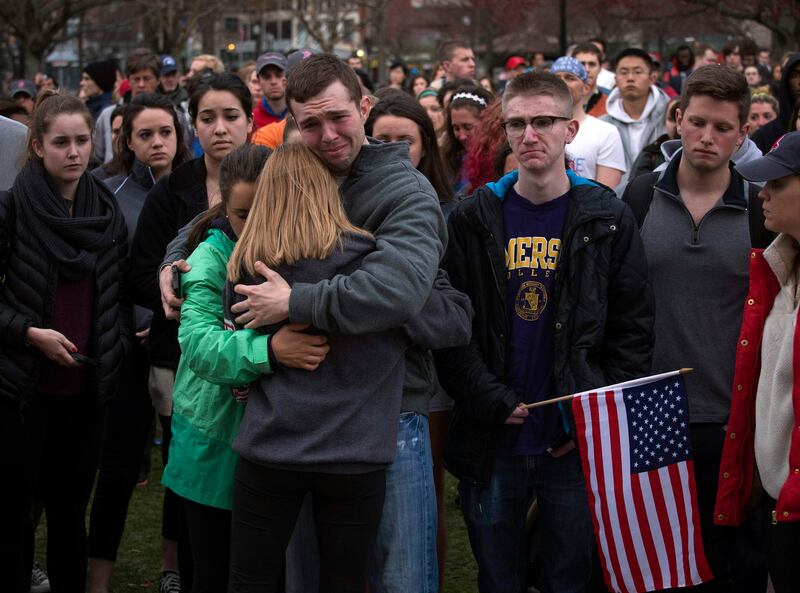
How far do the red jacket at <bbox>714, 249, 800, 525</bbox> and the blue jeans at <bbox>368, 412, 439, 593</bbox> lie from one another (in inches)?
43.6

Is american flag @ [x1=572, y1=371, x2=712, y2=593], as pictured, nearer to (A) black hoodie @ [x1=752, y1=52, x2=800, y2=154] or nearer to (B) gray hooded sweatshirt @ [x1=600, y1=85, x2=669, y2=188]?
(A) black hoodie @ [x1=752, y1=52, x2=800, y2=154]

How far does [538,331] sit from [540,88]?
93 cm

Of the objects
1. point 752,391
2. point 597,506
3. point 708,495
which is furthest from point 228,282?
point 708,495

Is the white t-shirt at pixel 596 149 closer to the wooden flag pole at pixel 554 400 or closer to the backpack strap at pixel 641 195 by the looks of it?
the backpack strap at pixel 641 195

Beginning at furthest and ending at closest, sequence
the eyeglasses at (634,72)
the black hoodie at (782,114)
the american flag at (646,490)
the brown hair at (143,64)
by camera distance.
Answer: the brown hair at (143,64) < the eyeglasses at (634,72) < the black hoodie at (782,114) < the american flag at (646,490)

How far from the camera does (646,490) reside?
452 cm

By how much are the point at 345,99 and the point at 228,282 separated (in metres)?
0.74

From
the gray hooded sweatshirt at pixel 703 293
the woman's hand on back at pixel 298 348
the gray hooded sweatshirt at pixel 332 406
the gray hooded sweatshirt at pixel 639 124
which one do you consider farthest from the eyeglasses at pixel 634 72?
the woman's hand on back at pixel 298 348

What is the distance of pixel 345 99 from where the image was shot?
397cm

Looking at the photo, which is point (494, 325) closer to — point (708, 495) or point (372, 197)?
point (372, 197)

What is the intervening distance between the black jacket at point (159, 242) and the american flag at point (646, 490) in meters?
1.97

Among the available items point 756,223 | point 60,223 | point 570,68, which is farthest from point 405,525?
point 570,68

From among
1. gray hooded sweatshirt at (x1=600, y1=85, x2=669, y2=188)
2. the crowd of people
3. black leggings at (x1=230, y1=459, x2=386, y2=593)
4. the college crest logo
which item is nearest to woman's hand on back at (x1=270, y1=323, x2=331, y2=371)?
the crowd of people

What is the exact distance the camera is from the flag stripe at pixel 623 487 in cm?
437
